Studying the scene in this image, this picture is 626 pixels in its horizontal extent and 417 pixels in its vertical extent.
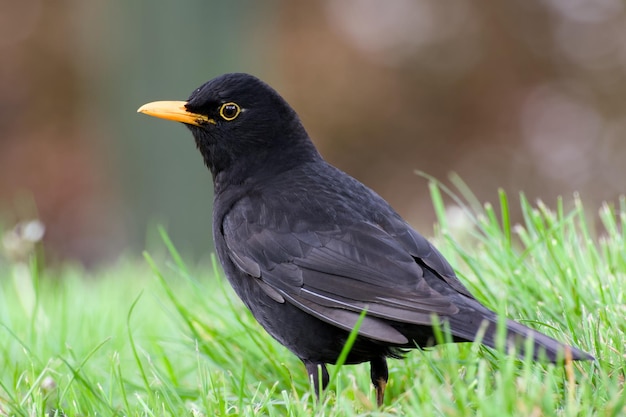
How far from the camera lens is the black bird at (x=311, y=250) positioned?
3055 mm

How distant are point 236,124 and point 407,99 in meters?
11.1

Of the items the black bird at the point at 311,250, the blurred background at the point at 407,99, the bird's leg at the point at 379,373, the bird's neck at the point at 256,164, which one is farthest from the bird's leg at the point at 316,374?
the blurred background at the point at 407,99

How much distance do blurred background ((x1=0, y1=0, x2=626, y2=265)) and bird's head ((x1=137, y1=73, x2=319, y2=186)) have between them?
910cm

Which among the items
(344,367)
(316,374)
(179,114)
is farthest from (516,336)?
(179,114)

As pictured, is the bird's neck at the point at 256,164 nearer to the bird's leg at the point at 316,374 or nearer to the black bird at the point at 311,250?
the black bird at the point at 311,250

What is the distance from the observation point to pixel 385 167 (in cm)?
1517

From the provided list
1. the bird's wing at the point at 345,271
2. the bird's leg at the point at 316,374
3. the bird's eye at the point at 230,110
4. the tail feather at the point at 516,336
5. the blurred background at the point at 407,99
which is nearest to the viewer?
the tail feather at the point at 516,336

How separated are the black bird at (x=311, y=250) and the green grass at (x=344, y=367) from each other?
0.14 m

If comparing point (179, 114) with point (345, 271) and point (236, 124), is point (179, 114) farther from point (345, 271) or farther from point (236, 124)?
point (345, 271)

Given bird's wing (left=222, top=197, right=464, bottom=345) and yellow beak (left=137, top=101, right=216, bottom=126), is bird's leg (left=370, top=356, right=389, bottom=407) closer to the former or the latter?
bird's wing (left=222, top=197, right=464, bottom=345)

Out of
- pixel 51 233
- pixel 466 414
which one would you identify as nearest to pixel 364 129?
pixel 51 233

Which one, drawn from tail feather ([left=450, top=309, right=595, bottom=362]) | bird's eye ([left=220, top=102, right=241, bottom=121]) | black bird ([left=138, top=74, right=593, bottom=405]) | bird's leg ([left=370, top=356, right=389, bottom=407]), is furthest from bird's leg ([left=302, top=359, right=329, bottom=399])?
bird's eye ([left=220, top=102, right=241, bottom=121])

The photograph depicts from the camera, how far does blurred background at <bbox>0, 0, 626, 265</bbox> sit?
1395 cm

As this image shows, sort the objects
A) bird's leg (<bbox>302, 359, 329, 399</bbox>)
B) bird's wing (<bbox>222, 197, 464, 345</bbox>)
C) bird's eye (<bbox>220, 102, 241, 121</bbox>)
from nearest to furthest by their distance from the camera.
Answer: bird's wing (<bbox>222, 197, 464, 345</bbox>)
bird's leg (<bbox>302, 359, 329, 399</bbox>)
bird's eye (<bbox>220, 102, 241, 121</bbox>)
